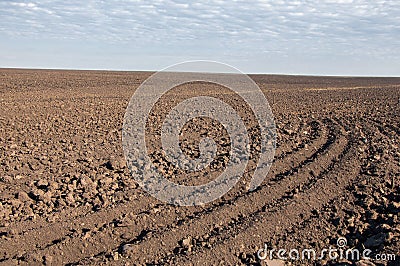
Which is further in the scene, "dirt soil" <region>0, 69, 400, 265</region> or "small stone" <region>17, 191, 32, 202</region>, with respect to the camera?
"small stone" <region>17, 191, 32, 202</region>

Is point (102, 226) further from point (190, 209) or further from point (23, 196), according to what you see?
point (23, 196)

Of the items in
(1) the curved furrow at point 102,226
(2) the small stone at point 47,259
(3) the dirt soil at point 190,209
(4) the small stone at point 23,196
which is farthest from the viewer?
(4) the small stone at point 23,196

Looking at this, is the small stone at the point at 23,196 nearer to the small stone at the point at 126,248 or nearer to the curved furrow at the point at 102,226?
the curved furrow at the point at 102,226

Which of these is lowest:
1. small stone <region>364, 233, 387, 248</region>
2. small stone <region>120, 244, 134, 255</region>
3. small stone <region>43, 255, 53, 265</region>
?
small stone <region>43, 255, 53, 265</region>

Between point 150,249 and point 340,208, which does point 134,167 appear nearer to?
point 150,249

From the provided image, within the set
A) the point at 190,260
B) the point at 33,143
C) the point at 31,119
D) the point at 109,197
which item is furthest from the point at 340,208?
the point at 31,119

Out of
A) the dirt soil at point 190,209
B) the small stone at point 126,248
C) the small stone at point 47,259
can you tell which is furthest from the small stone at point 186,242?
the small stone at point 47,259

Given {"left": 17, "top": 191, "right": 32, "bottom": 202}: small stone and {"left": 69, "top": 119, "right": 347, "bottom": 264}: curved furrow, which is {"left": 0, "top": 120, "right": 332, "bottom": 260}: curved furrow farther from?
{"left": 17, "top": 191, "right": 32, "bottom": 202}: small stone

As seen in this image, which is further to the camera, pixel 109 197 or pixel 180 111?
pixel 180 111

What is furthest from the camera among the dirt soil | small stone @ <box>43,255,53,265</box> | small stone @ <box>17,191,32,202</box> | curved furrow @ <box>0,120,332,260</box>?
small stone @ <box>17,191,32,202</box>

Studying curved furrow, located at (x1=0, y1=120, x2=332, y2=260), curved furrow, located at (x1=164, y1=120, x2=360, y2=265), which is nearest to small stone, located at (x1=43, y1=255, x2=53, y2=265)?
curved furrow, located at (x1=0, y1=120, x2=332, y2=260)

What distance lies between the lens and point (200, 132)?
9.80m

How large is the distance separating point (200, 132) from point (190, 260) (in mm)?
5678

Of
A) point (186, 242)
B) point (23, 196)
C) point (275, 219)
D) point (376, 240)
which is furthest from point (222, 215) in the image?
point (23, 196)
